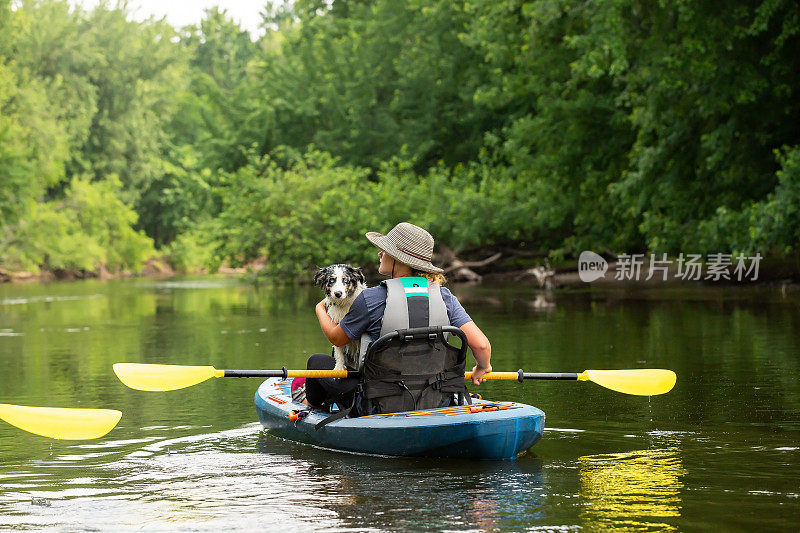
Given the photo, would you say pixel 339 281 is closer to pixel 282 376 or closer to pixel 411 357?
pixel 282 376

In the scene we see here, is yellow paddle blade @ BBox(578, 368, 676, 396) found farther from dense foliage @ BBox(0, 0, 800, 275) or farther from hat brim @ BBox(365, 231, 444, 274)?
dense foliage @ BBox(0, 0, 800, 275)

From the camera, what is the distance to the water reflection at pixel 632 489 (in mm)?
5531

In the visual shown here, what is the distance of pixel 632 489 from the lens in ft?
20.4

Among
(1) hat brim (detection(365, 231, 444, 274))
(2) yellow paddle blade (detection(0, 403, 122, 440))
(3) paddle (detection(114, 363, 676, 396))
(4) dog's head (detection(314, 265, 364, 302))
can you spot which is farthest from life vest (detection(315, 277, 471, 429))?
(2) yellow paddle blade (detection(0, 403, 122, 440))

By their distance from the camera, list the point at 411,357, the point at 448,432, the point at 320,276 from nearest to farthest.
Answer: the point at 448,432 < the point at 411,357 < the point at 320,276

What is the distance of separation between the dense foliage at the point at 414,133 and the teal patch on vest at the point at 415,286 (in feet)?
46.7

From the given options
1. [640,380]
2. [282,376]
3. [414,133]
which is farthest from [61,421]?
[414,133]

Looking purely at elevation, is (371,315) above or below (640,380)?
above

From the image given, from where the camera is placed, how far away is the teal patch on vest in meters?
7.02

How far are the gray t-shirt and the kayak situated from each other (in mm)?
520

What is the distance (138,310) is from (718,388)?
648 inches

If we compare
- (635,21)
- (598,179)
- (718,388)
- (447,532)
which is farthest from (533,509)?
(598,179)

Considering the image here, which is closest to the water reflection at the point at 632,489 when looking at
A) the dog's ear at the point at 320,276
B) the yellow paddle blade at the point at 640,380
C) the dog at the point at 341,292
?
the yellow paddle blade at the point at 640,380

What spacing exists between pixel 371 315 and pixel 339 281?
0.71m
